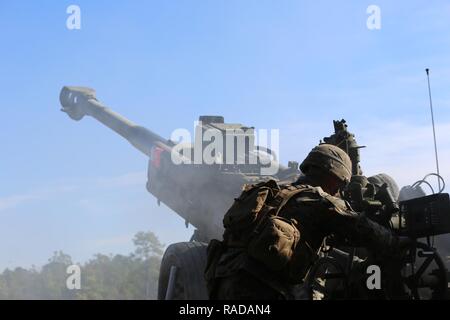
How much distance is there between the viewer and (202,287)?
652cm

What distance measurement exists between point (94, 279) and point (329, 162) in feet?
44.2

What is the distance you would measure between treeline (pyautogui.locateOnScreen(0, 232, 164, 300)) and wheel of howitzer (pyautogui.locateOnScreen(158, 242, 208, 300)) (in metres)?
8.16

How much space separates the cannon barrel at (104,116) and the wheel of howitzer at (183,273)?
11.0 ft

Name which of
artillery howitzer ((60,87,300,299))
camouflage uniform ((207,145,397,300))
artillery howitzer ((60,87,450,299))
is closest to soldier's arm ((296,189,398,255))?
camouflage uniform ((207,145,397,300))

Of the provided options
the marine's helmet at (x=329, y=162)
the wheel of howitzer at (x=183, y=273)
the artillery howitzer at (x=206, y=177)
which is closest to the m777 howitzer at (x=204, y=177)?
the artillery howitzer at (x=206, y=177)

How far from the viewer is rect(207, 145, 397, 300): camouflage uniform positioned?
3684 mm

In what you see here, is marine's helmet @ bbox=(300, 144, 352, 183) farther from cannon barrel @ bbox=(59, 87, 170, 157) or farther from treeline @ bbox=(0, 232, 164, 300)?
treeline @ bbox=(0, 232, 164, 300)

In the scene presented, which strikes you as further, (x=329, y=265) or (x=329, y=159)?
(x=329, y=265)

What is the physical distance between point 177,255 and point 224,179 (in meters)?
1.86
